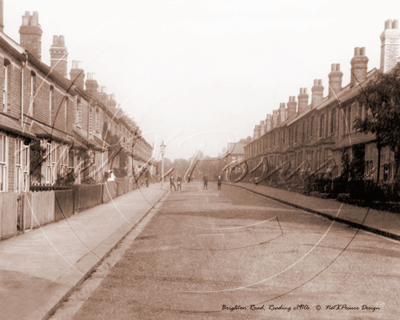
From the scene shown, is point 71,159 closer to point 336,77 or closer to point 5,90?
point 5,90

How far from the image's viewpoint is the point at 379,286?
610cm

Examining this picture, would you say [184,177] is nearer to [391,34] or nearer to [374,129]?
Result: [374,129]

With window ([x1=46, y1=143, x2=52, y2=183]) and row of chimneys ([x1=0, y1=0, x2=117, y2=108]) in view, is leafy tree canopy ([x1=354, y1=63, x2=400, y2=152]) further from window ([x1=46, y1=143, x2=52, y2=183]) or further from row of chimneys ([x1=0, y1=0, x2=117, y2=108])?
window ([x1=46, y1=143, x2=52, y2=183])

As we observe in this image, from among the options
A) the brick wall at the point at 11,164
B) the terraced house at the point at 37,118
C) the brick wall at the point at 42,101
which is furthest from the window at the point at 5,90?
the brick wall at the point at 42,101

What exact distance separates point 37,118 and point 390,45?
2180cm

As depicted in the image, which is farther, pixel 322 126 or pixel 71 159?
pixel 322 126

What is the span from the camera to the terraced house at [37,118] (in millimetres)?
15469

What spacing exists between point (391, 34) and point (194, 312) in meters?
26.9

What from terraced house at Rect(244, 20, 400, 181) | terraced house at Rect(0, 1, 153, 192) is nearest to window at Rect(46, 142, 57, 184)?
terraced house at Rect(0, 1, 153, 192)

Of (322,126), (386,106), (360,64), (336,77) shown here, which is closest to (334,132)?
(322,126)

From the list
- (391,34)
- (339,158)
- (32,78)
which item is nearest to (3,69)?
(32,78)

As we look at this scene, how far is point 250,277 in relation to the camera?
6512 millimetres

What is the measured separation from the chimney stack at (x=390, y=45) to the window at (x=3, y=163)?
22.4 meters

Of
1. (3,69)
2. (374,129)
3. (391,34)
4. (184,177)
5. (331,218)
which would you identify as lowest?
(331,218)
